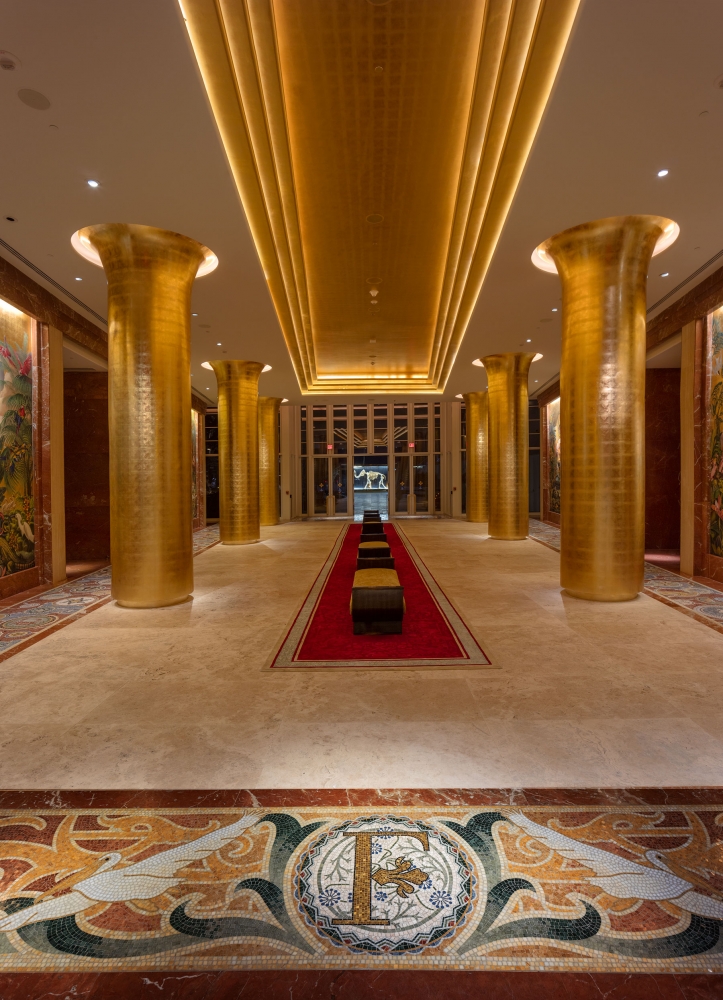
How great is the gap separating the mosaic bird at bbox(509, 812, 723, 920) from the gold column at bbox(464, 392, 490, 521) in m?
16.4

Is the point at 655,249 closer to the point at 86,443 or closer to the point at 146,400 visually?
the point at 146,400

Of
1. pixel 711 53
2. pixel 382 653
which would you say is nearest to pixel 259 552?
pixel 382 653

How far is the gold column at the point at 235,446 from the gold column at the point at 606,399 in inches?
335

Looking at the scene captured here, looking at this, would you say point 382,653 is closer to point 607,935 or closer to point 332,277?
point 607,935

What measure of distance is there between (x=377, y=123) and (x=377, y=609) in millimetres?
5111

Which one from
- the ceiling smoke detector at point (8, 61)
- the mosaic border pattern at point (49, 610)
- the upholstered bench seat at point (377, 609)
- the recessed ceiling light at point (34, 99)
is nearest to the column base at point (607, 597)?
the upholstered bench seat at point (377, 609)

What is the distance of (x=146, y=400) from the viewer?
6.68 m

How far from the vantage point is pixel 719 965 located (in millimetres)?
1777

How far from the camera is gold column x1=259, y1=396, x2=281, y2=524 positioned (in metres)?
18.3

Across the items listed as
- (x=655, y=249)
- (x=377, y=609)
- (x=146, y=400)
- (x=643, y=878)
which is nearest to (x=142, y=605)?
(x=146, y=400)

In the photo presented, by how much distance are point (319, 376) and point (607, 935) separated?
56.3 ft

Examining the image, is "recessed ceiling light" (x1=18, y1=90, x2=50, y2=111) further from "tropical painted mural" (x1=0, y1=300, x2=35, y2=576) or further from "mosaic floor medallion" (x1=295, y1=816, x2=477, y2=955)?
"mosaic floor medallion" (x1=295, y1=816, x2=477, y2=955)

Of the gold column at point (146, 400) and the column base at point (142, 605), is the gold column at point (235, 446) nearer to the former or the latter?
the gold column at point (146, 400)

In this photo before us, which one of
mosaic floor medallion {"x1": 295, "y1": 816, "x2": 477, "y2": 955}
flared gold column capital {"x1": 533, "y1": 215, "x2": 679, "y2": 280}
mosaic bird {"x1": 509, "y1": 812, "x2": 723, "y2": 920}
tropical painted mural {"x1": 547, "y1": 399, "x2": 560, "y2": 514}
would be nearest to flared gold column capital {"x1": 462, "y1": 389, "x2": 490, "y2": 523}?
tropical painted mural {"x1": 547, "y1": 399, "x2": 560, "y2": 514}
